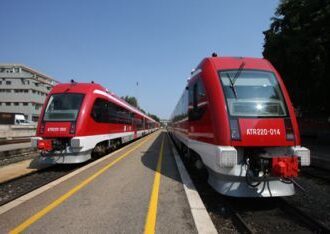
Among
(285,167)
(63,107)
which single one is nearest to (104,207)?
(285,167)

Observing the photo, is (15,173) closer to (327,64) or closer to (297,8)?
(327,64)

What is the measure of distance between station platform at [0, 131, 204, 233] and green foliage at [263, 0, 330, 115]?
650 inches

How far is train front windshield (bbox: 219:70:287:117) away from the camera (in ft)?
22.1

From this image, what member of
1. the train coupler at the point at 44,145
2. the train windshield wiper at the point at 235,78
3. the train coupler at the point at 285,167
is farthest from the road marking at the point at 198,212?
the train coupler at the point at 44,145

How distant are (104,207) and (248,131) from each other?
3156 millimetres

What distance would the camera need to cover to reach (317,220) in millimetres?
5438

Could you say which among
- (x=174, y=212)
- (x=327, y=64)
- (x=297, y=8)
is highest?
(x=297, y=8)

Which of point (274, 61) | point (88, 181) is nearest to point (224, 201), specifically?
point (88, 181)

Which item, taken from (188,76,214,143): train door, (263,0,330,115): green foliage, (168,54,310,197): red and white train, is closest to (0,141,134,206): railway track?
(188,76,214,143): train door

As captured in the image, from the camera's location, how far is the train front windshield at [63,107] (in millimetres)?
11383

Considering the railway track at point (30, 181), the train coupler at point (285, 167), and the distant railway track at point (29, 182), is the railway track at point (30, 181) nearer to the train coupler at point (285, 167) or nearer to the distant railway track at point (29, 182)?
the distant railway track at point (29, 182)

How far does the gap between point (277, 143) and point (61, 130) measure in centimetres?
726

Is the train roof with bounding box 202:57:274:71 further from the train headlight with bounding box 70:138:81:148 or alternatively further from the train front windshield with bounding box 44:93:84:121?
the train front windshield with bounding box 44:93:84:121

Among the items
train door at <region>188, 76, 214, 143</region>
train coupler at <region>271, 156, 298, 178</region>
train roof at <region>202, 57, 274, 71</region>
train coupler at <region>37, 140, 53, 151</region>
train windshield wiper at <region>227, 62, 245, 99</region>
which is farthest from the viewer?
train coupler at <region>37, 140, 53, 151</region>
